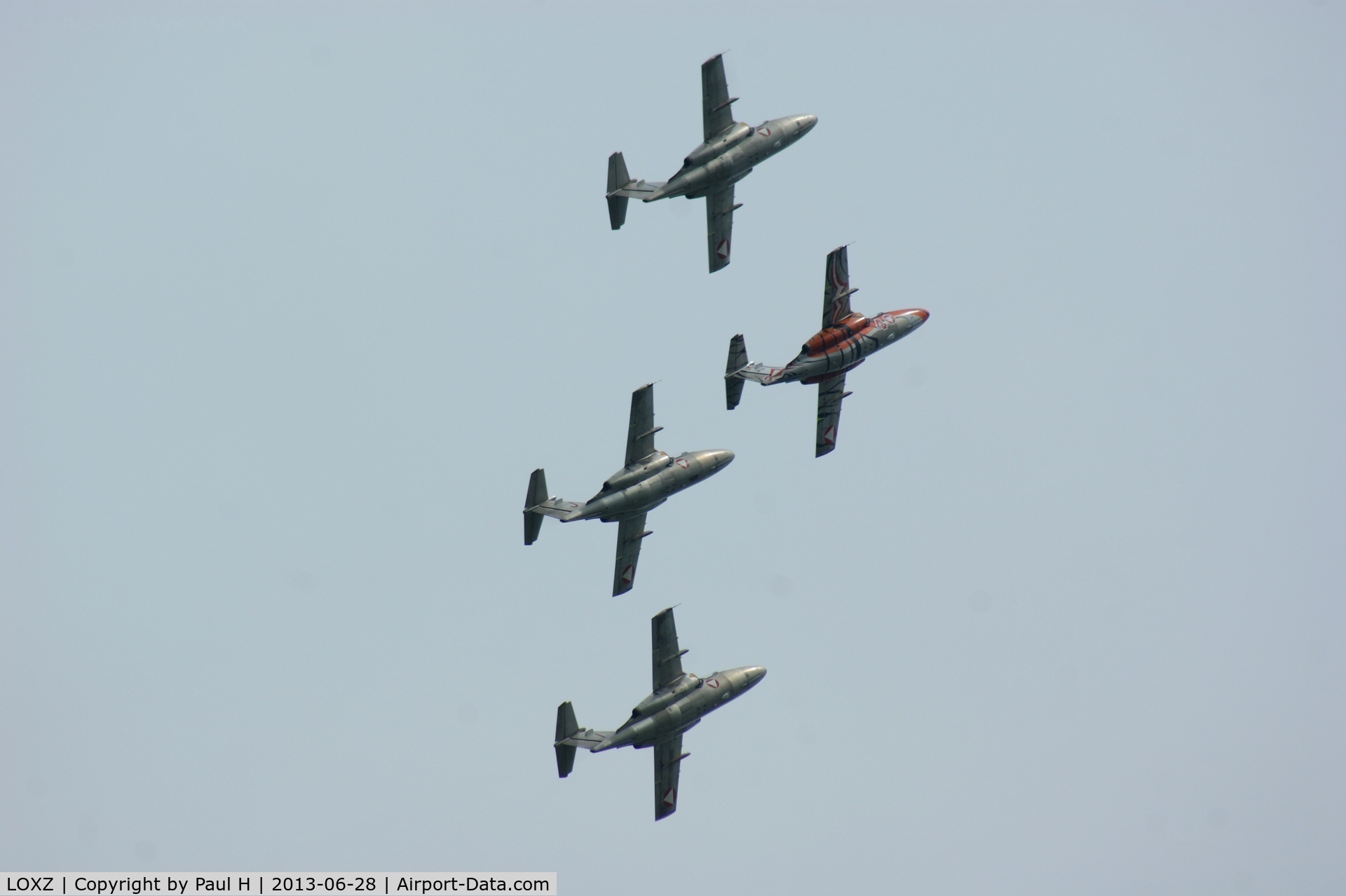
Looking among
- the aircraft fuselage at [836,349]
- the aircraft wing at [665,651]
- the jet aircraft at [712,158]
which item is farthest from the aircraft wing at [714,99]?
the aircraft wing at [665,651]

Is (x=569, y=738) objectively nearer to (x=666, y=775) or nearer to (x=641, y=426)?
(x=666, y=775)

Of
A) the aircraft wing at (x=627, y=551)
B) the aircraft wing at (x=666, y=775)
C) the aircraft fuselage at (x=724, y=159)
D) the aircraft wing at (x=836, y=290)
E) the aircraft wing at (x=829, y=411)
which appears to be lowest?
the aircraft wing at (x=666, y=775)

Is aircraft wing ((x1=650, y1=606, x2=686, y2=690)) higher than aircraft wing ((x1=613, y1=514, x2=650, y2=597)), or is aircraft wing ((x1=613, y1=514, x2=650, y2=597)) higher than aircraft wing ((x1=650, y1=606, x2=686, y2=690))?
aircraft wing ((x1=613, y1=514, x2=650, y2=597))

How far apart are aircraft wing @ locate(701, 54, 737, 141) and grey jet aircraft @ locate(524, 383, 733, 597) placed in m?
15.6

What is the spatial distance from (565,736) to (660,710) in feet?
18.8

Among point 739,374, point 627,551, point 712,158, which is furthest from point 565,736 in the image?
point 712,158

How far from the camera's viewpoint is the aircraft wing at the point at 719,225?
124250 millimetres

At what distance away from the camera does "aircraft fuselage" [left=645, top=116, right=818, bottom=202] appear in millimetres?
121750

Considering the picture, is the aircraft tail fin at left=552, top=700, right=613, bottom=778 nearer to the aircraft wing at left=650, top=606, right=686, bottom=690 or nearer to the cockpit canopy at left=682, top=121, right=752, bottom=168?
the aircraft wing at left=650, top=606, right=686, bottom=690

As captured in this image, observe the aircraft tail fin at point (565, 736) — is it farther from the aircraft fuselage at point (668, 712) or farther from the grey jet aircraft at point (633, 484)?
the grey jet aircraft at point (633, 484)

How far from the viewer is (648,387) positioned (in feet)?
403

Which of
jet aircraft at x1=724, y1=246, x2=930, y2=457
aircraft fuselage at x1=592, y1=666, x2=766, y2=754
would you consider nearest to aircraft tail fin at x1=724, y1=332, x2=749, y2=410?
jet aircraft at x1=724, y1=246, x2=930, y2=457

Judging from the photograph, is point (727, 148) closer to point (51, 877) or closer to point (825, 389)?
point (825, 389)

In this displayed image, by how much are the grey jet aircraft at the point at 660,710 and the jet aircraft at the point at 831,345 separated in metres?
15.2
